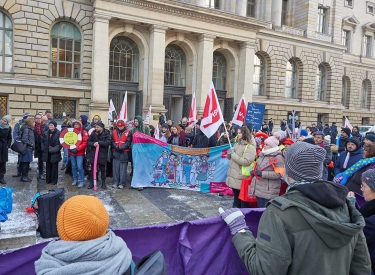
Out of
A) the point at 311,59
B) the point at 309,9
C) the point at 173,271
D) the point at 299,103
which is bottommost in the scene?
the point at 173,271

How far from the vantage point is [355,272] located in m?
1.87

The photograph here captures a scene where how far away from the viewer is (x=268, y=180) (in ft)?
16.9

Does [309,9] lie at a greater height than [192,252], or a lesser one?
greater

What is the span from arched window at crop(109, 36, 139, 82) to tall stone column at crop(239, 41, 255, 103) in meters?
8.33

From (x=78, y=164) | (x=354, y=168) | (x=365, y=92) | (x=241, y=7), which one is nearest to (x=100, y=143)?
(x=78, y=164)

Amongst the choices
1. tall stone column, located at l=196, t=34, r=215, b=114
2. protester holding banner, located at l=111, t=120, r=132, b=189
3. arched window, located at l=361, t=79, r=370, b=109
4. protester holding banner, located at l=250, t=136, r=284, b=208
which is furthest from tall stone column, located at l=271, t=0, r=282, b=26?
protester holding banner, located at l=250, t=136, r=284, b=208

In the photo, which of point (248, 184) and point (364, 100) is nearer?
point (248, 184)

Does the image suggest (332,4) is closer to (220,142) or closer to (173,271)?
(220,142)

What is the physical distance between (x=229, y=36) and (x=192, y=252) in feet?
71.6

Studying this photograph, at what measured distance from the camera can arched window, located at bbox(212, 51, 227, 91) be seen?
25156mm

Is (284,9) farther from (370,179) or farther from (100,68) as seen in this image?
(370,179)

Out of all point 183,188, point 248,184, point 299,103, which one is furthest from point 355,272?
point 299,103

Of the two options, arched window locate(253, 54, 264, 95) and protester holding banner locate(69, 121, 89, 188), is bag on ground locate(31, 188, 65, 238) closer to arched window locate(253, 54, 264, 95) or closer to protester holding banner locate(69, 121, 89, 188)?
protester holding banner locate(69, 121, 89, 188)

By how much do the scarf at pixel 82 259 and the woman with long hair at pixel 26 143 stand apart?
7650 millimetres
